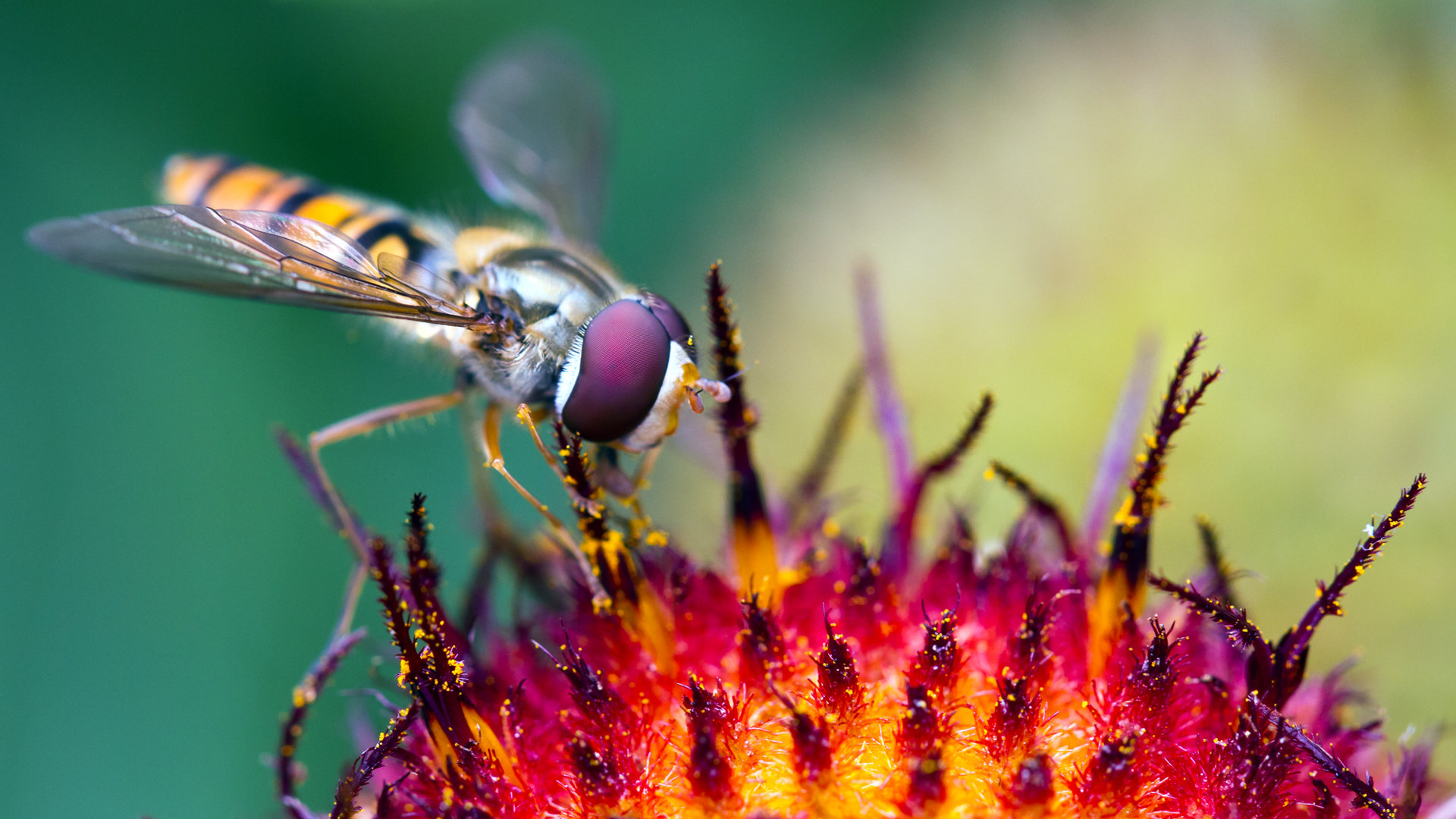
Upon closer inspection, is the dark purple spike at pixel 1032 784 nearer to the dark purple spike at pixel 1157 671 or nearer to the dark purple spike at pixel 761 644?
the dark purple spike at pixel 1157 671

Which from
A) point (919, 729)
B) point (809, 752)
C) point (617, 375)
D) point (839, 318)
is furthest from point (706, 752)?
point (839, 318)

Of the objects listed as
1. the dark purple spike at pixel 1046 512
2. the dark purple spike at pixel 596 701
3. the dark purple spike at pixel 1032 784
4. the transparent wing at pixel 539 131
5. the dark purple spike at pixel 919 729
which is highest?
the transparent wing at pixel 539 131

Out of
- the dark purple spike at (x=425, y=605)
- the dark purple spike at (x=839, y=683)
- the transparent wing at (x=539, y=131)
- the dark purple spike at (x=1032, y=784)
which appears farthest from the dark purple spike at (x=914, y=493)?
the transparent wing at (x=539, y=131)

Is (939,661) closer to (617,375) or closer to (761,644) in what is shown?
(761,644)

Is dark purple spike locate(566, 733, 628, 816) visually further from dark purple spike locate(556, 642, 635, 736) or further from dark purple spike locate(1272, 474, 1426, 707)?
dark purple spike locate(1272, 474, 1426, 707)

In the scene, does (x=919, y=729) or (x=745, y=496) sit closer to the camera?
(x=919, y=729)

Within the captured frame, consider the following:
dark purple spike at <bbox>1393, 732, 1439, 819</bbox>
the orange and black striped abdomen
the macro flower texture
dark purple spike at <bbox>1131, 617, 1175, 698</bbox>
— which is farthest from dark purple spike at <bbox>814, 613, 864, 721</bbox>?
the orange and black striped abdomen

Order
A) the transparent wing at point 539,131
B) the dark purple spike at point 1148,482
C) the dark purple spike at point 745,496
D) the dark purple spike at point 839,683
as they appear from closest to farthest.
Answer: the dark purple spike at point 839,683 < the dark purple spike at point 1148,482 < the dark purple spike at point 745,496 < the transparent wing at point 539,131
